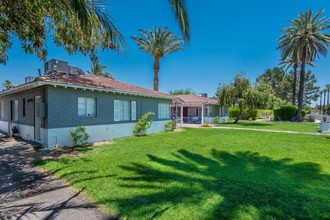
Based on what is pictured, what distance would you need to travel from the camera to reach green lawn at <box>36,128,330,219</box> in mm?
4113

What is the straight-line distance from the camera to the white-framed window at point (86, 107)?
Result: 12.0 meters

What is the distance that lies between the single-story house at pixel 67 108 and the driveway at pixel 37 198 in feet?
12.3

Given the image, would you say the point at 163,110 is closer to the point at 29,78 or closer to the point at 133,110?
the point at 133,110

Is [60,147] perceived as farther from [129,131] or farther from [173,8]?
[173,8]

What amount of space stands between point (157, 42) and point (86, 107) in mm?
16653

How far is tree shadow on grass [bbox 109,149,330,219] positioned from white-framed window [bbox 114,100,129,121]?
7.47 m

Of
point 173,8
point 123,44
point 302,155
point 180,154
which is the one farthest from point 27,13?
point 302,155

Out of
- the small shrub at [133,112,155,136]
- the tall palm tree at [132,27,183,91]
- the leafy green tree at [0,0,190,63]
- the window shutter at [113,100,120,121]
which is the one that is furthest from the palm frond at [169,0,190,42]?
the tall palm tree at [132,27,183,91]

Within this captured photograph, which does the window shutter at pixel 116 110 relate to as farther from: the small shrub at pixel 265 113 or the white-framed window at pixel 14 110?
the small shrub at pixel 265 113

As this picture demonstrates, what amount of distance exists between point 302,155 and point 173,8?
8.97 meters

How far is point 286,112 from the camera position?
35.1 meters

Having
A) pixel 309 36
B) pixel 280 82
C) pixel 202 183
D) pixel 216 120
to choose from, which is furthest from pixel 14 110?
pixel 280 82

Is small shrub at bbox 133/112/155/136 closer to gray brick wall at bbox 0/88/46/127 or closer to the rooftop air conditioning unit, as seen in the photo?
gray brick wall at bbox 0/88/46/127

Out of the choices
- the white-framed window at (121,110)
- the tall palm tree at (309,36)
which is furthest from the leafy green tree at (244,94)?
the white-framed window at (121,110)
